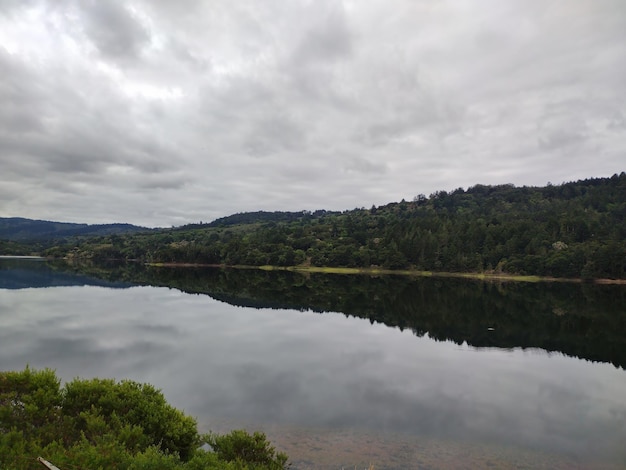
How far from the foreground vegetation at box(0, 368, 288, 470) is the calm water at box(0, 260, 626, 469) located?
226 inches

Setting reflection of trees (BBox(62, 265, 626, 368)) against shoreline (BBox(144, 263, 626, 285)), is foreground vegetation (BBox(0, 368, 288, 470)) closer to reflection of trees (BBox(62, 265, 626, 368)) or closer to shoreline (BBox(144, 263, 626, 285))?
reflection of trees (BBox(62, 265, 626, 368))

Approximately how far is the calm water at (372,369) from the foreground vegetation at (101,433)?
226 inches

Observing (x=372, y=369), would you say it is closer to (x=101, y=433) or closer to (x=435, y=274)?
(x=101, y=433)

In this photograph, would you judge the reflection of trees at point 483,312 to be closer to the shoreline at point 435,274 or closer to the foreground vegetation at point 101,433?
the foreground vegetation at point 101,433

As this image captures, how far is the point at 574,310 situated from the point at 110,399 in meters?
77.2

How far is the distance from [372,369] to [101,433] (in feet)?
85.0

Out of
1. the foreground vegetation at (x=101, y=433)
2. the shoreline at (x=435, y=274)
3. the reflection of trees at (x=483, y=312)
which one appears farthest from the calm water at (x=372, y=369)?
the shoreline at (x=435, y=274)

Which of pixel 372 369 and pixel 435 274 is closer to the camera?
pixel 372 369

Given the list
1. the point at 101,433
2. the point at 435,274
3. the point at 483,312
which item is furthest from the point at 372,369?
the point at 435,274

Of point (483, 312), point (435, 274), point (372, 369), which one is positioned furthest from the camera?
point (435, 274)

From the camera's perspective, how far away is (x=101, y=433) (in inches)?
523

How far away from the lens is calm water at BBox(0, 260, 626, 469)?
21250mm

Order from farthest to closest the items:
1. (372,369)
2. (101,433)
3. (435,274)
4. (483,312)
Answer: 1. (435,274)
2. (483,312)
3. (372,369)
4. (101,433)

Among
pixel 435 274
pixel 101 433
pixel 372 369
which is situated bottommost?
pixel 435 274
